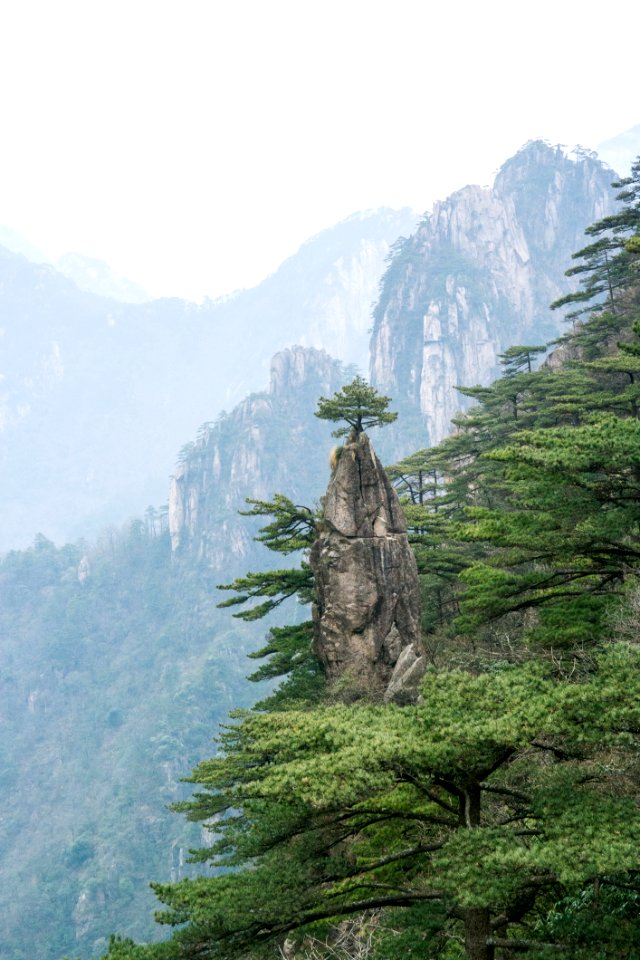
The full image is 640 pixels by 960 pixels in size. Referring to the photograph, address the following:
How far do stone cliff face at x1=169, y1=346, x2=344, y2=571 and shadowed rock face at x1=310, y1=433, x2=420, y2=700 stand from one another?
393ft

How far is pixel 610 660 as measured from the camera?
6488 millimetres

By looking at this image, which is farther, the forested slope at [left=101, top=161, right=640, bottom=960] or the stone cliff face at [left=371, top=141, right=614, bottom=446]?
the stone cliff face at [left=371, top=141, right=614, bottom=446]

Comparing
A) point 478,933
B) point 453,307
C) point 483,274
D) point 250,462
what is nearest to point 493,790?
point 478,933

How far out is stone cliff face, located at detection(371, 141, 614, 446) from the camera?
14225cm

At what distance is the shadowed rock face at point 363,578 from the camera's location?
2048 centimetres

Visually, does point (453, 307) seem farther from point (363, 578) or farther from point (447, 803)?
point (447, 803)

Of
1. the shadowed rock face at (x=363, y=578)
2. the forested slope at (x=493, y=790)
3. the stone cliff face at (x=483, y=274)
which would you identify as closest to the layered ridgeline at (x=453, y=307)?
the stone cliff face at (x=483, y=274)

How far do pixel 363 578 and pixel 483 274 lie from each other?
136m

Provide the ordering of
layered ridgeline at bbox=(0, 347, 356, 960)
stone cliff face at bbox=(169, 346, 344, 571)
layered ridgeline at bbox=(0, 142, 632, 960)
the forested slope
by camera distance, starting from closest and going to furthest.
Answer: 1. the forested slope
2. layered ridgeline at bbox=(0, 347, 356, 960)
3. layered ridgeline at bbox=(0, 142, 632, 960)
4. stone cliff face at bbox=(169, 346, 344, 571)

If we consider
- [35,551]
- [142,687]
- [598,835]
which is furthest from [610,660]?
[35,551]

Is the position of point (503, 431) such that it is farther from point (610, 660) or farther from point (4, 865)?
point (4, 865)

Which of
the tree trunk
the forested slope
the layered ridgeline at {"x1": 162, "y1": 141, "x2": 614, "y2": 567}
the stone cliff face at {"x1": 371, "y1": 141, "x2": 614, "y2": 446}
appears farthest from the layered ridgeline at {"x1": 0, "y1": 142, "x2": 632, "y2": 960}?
the tree trunk

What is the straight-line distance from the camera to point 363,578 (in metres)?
20.8

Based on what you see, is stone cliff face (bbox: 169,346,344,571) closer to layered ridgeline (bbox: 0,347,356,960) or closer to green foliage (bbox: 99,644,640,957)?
layered ridgeline (bbox: 0,347,356,960)
